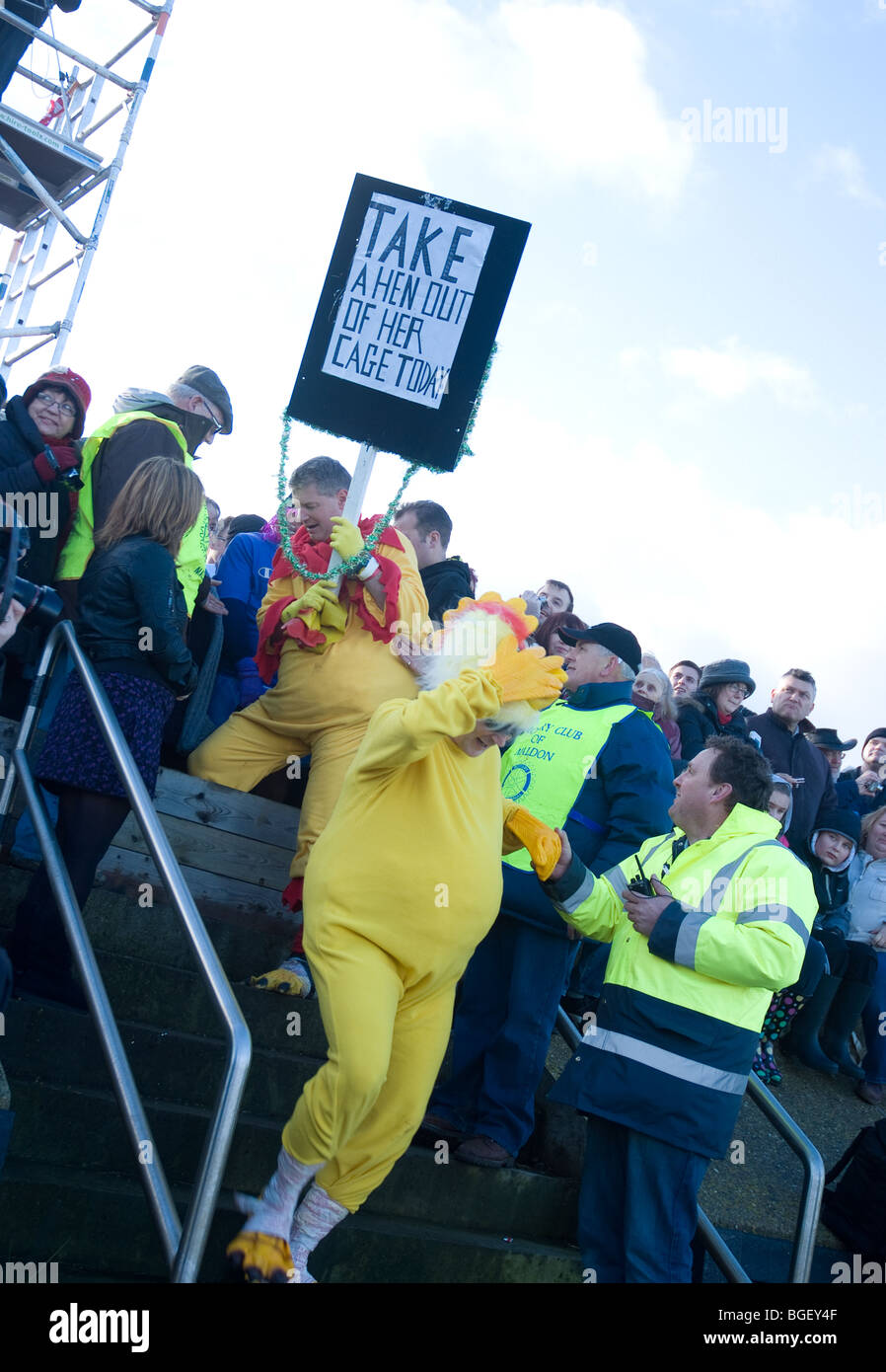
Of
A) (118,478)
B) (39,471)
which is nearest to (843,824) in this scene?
(118,478)

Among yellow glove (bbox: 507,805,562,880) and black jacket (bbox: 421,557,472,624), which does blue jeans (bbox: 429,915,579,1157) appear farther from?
black jacket (bbox: 421,557,472,624)

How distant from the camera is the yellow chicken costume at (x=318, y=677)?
12.7ft

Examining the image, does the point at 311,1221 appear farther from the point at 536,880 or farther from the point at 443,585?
the point at 443,585

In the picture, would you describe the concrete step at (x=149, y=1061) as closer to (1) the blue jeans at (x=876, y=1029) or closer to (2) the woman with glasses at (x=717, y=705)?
(2) the woman with glasses at (x=717, y=705)

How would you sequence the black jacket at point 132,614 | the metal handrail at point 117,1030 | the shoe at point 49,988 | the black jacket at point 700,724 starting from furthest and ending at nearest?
the black jacket at point 700,724 → the black jacket at point 132,614 → the shoe at point 49,988 → the metal handrail at point 117,1030

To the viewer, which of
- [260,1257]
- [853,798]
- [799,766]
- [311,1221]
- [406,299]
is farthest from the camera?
[853,798]

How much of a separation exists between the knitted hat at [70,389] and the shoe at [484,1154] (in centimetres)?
288

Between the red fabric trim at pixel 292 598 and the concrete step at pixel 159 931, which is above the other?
the red fabric trim at pixel 292 598

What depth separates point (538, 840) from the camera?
3.34 m

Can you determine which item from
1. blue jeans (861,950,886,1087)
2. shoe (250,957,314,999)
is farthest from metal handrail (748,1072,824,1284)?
blue jeans (861,950,886,1087)

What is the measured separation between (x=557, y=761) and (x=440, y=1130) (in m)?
1.36

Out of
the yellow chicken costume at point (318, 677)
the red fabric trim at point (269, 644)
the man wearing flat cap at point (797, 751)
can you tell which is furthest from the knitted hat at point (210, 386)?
the man wearing flat cap at point (797, 751)

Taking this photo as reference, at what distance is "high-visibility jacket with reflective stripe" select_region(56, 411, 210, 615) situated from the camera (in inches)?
154

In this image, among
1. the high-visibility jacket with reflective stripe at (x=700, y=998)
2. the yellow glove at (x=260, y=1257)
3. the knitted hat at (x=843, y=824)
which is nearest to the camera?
the yellow glove at (x=260, y=1257)
